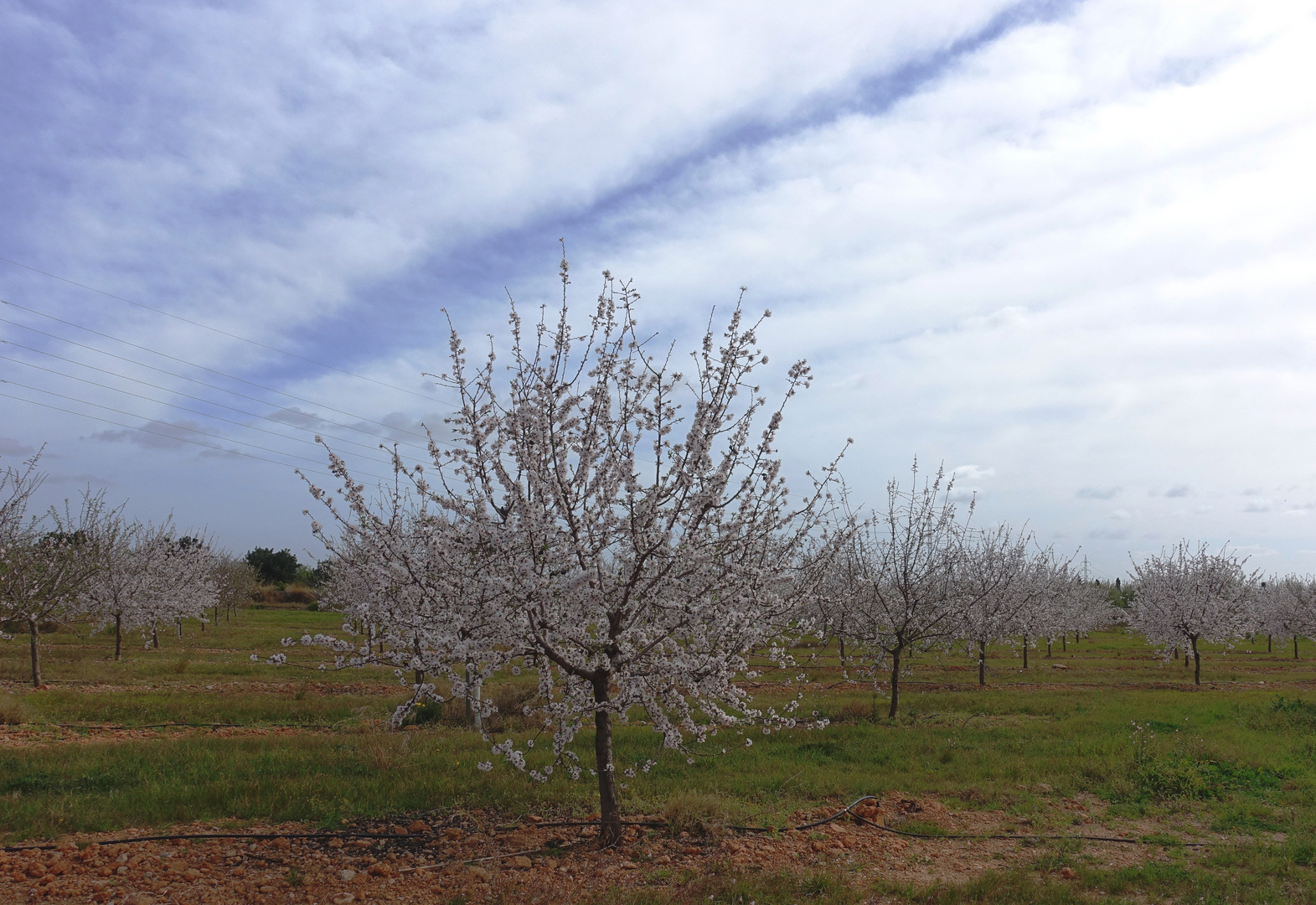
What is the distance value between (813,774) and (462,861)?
18.1 feet

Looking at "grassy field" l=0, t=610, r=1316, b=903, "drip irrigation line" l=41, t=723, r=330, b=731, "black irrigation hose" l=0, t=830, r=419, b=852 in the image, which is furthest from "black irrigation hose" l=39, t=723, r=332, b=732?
"black irrigation hose" l=0, t=830, r=419, b=852

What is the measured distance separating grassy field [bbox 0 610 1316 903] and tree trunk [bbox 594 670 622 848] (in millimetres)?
1093

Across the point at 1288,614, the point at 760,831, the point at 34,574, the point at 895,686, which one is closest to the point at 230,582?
the point at 34,574

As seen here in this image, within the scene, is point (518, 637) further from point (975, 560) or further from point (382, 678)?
point (975, 560)

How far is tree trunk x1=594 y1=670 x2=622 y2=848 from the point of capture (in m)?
6.83

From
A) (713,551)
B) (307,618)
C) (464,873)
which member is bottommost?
(307,618)

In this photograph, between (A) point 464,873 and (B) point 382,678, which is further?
(B) point 382,678

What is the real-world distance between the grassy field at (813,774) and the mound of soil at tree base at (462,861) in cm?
35

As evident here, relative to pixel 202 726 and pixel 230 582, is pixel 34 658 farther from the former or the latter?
pixel 230 582

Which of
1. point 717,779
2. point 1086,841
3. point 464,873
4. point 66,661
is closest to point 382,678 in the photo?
point 66,661

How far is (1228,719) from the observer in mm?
15359

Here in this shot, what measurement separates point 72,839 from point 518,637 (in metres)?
4.58

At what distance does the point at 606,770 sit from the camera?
699 centimetres

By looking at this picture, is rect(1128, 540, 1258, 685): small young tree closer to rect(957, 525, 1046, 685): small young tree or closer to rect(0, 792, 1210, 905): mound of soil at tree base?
rect(957, 525, 1046, 685): small young tree
